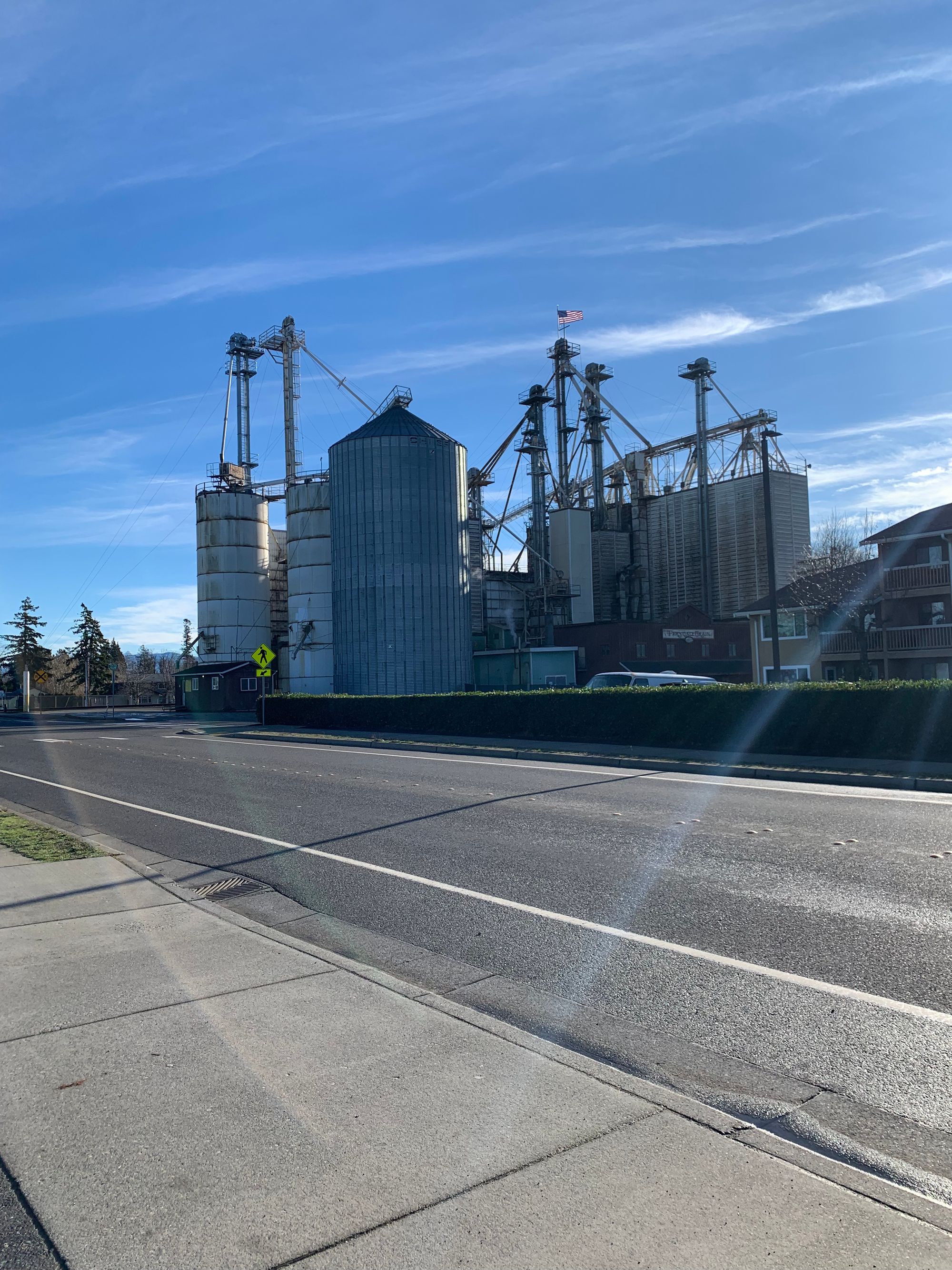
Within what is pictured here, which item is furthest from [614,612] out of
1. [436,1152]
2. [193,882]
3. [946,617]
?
[436,1152]

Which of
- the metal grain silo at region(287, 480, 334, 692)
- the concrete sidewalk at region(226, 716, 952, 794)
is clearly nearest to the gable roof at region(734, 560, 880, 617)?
the concrete sidewalk at region(226, 716, 952, 794)

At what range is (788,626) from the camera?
43625 mm

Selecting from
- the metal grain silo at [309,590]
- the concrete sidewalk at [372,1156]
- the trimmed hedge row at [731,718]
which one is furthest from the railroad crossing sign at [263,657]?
the concrete sidewalk at [372,1156]

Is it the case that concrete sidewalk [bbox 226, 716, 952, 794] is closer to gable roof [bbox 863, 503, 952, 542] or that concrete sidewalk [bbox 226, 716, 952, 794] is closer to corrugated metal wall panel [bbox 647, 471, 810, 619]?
gable roof [bbox 863, 503, 952, 542]

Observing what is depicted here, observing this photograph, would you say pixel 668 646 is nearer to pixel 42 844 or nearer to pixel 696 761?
pixel 696 761

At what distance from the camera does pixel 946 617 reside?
3806cm

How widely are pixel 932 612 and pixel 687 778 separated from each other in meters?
26.5

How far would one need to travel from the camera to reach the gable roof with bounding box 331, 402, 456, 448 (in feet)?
175

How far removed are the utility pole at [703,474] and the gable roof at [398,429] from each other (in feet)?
64.0

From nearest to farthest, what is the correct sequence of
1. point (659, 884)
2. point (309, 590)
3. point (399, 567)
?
1. point (659, 884)
2. point (399, 567)
3. point (309, 590)

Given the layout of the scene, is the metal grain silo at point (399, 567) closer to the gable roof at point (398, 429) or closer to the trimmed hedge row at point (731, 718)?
the gable roof at point (398, 429)

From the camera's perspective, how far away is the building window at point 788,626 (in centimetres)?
4322

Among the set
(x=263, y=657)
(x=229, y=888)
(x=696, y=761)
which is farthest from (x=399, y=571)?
(x=229, y=888)

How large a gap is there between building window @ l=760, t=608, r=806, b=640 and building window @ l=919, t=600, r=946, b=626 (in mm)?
5266
